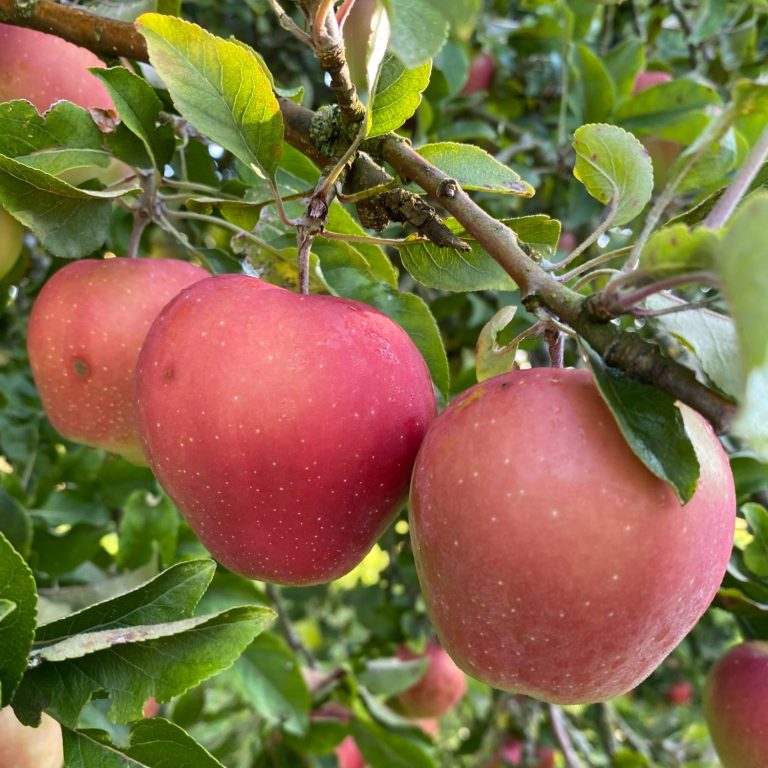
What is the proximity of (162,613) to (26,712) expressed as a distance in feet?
0.35

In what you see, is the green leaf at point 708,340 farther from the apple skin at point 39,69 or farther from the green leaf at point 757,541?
the apple skin at point 39,69

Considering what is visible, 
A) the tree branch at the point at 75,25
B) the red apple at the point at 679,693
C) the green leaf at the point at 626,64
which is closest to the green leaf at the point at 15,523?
the tree branch at the point at 75,25

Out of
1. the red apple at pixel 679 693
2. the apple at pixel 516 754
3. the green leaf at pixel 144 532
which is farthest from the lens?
the red apple at pixel 679 693

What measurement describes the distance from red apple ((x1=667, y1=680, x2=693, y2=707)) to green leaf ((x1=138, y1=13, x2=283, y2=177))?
10.2 ft

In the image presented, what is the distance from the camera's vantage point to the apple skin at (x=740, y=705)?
834mm

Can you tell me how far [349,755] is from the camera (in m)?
1.63

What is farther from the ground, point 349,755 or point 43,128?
point 43,128

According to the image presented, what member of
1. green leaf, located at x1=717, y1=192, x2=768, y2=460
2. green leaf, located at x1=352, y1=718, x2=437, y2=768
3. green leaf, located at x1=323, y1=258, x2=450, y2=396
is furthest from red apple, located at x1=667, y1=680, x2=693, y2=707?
green leaf, located at x1=717, y1=192, x2=768, y2=460

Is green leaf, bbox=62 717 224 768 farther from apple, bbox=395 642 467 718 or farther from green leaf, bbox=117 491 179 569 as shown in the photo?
apple, bbox=395 642 467 718

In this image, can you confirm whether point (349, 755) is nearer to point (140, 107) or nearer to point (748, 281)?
point (140, 107)

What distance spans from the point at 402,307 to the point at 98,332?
0.94ft

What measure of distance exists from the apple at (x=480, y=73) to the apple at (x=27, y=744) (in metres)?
1.50

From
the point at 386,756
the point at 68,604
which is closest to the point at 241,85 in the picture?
the point at 68,604

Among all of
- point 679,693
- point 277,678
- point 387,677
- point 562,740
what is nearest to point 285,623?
point 387,677
